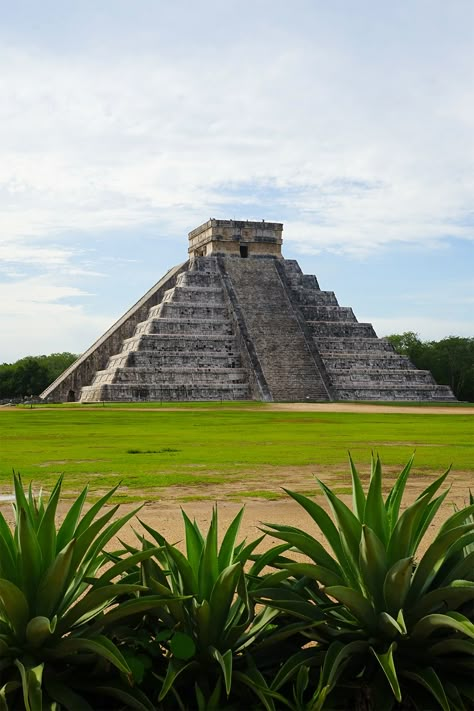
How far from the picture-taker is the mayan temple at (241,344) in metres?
A: 39.6

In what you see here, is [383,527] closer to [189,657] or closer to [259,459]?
[189,657]

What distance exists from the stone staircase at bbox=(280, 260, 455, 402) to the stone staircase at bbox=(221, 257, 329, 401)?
78 centimetres

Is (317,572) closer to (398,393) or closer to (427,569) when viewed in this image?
(427,569)

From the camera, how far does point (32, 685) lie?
2717 millimetres

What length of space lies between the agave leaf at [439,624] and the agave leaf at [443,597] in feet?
0.21

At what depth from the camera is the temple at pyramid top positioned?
4762 centimetres

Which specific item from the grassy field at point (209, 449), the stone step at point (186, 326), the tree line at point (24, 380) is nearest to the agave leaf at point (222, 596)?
the grassy field at point (209, 449)

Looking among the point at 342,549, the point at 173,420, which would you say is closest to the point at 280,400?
the point at 173,420

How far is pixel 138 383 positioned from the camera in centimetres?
3844

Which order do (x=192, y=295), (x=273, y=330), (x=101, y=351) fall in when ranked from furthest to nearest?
(x=101, y=351) < (x=192, y=295) < (x=273, y=330)

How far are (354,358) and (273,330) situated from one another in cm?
457

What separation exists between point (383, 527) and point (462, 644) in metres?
0.50

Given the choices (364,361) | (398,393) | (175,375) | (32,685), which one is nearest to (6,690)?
(32,685)

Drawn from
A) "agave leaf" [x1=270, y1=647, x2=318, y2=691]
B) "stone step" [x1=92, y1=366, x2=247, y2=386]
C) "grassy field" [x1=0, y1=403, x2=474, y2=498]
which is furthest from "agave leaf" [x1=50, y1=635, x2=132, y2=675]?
"stone step" [x1=92, y1=366, x2=247, y2=386]
